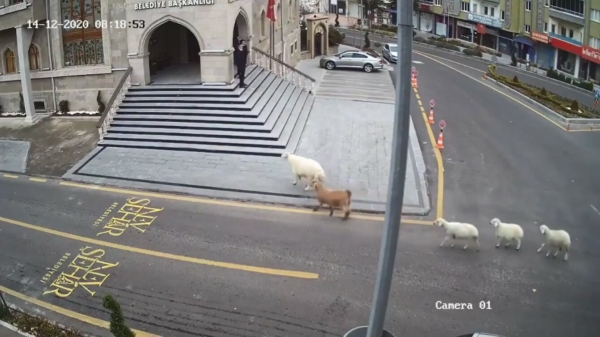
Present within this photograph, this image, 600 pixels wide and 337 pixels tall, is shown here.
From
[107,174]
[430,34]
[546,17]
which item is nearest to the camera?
[107,174]

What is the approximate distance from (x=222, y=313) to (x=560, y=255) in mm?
8017

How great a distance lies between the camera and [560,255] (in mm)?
14875

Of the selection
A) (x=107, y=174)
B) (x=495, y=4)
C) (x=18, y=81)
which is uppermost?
(x=495, y=4)

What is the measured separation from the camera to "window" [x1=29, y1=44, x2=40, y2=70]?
2802cm

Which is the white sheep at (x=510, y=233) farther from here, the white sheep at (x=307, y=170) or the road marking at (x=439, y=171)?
the white sheep at (x=307, y=170)

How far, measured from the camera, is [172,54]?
29750 mm

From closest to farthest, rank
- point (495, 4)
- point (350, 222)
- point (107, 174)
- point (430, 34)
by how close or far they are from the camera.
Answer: point (350, 222)
point (107, 174)
point (495, 4)
point (430, 34)

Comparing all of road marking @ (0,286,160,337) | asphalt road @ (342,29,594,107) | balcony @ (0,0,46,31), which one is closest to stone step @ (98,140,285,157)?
balcony @ (0,0,46,31)

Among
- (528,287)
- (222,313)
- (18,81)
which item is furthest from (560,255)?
(18,81)

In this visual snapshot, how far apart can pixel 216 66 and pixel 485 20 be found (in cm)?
4891

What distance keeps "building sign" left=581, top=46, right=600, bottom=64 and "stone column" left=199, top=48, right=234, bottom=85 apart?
119 feet

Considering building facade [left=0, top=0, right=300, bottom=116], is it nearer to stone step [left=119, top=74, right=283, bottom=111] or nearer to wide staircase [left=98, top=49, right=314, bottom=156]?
wide staircase [left=98, top=49, right=314, bottom=156]

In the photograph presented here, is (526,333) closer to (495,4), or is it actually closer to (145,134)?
(145,134)

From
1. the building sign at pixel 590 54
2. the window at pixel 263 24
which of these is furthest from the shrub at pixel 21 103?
the building sign at pixel 590 54
